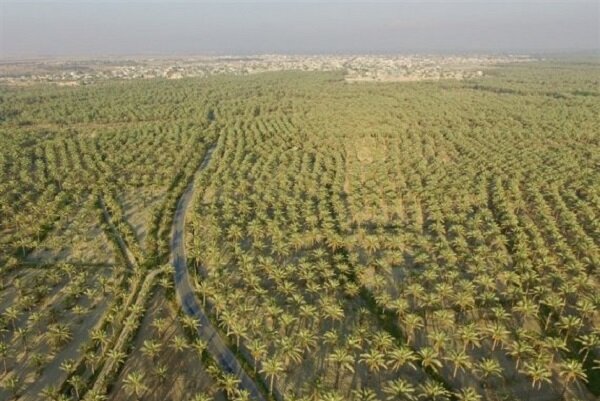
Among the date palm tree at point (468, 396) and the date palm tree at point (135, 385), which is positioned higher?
the date palm tree at point (468, 396)

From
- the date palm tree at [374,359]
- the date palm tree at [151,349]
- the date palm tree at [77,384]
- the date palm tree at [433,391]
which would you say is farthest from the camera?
the date palm tree at [151,349]

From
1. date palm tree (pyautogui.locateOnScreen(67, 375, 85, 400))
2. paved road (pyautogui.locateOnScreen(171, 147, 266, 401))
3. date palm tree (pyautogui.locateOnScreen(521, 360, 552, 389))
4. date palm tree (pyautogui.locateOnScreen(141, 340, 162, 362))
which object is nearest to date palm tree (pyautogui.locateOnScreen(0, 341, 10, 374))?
date palm tree (pyautogui.locateOnScreen(67, 375, 85, 400))

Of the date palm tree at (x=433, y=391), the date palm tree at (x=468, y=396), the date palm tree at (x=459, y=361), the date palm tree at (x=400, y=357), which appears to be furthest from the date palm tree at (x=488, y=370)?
the date palm tree at (x=400, y=357)

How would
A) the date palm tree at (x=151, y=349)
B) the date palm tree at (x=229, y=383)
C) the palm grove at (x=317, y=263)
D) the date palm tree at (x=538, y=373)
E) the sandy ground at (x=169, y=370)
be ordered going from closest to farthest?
the date palm tree at (x=538, y=373)
the date palm tree at (x=229, y=383)
the sandy ground at (x=169, y=370)
the palm grove at (x=317, y=263)
the date palm tree at (x=151, y=349)

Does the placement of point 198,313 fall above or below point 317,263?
below

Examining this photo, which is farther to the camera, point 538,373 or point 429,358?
point 429,358

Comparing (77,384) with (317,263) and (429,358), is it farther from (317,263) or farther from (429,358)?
(429,358)

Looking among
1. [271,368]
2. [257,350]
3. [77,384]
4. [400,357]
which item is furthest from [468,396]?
[77,384]

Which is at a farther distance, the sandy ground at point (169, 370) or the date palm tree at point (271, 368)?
the sandy ground at point (169, 370)

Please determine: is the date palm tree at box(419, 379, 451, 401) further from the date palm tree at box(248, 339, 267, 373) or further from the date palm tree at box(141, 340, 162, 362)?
the date palm tree at box(141, 340, 162, 362)

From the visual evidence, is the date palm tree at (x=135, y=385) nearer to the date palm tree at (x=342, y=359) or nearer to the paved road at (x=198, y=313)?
the paved road at (x=198, y=313)

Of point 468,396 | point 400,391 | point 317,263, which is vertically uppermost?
point 317,263
